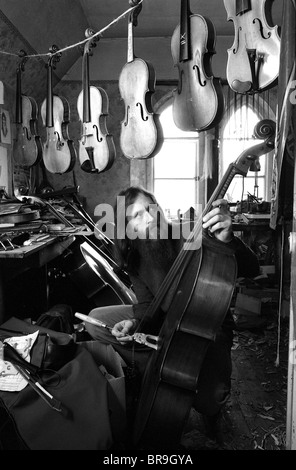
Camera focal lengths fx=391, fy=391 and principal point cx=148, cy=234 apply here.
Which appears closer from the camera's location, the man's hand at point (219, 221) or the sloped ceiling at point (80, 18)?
the man's hand at point (219, 221)

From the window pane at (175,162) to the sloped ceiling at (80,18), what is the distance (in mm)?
1765

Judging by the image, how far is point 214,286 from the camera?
4.93ft

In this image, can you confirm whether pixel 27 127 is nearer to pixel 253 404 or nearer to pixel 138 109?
pixel 138 109

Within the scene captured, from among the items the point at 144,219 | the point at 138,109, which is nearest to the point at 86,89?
the point at 138,109

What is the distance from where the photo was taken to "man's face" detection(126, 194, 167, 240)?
221cm

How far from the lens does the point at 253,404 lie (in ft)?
7.26

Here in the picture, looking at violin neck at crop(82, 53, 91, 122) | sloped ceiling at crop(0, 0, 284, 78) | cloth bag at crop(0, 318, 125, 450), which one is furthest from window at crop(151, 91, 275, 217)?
cloth bag at crop(0, 318, 125, 450)

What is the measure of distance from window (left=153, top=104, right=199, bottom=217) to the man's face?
419 centimetres

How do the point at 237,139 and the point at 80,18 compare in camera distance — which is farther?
the point at 237,139

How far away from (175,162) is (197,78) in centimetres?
455

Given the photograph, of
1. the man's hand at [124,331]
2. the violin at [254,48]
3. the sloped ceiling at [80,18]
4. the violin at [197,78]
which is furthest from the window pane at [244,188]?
the man's hand at [124,331]

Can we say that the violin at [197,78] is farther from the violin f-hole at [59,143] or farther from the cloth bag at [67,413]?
the violin f-hole at [59,143]

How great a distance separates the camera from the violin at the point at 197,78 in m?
1.91

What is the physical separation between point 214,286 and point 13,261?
4.33 ft
